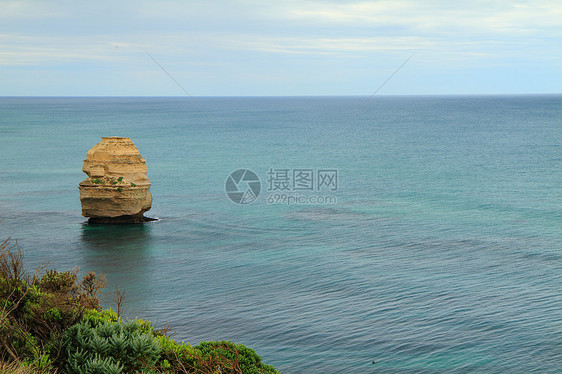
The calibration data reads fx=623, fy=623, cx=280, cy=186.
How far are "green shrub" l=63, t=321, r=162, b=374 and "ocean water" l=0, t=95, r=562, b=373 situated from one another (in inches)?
427

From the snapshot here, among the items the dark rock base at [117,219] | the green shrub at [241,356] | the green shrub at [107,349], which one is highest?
the green shrub at [107,349]

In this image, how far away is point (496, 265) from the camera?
36.0 metres

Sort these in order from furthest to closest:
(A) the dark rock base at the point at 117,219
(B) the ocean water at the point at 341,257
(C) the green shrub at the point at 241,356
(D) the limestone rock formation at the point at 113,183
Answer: (A) the dark rock base at the point at 117,219
(D) the limestone rock formation at the point at 113,183
(B) the ocean water at the point at 341,257
(C) the green shrub at the point at 241,356

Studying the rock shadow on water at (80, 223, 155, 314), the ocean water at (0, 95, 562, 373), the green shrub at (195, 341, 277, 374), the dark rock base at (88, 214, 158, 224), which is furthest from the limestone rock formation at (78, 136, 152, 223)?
the green shrub at (195, 341, 277, 374)

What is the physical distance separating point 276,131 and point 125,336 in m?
140

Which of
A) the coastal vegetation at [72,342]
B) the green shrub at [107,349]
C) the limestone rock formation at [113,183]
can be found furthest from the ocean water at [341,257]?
the green shrub at [107,349]

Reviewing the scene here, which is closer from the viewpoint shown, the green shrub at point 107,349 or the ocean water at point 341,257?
the green shrub at point 107,349

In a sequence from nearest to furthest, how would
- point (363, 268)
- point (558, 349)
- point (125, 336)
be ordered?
point (125, 336), point (558, 349), point (363, 268)

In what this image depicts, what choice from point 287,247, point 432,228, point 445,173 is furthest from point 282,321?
point 445,173

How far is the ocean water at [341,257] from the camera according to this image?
25.2 metres

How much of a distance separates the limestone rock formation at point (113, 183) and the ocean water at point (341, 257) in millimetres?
1528

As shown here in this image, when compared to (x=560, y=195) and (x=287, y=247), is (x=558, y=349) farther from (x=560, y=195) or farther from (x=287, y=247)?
(x=560, y=195)

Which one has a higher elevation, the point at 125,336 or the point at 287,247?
the point at 125,336

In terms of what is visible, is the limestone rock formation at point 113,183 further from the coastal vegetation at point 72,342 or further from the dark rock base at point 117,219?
the coastal vegetation at point 72,342
